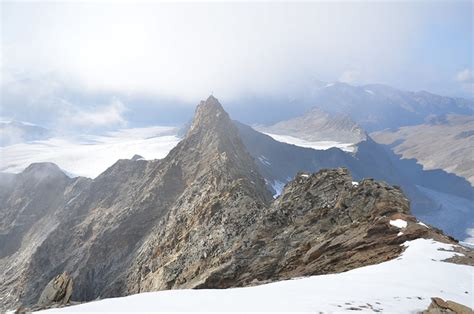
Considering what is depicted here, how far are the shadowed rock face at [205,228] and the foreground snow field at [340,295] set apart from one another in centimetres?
492

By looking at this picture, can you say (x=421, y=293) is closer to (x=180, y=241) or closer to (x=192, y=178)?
(x=180, y=241)

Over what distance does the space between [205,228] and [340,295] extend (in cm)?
3864

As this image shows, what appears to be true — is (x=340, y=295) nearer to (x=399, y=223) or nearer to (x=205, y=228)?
(x=399, y=223)

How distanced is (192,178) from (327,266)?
60.9 meters

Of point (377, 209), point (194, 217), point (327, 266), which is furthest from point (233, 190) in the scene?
point (327, 266)

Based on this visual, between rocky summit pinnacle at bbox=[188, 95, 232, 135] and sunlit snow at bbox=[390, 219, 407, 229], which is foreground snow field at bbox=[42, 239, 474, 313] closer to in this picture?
sunlit snow at bbox=[390, 219, 407, 229]

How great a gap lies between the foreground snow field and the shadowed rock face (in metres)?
4.92

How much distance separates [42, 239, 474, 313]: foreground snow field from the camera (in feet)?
61.8

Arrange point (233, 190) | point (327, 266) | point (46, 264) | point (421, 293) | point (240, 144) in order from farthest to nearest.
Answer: point (240, 144) → point (46, 264) → point (233, 190) → point (327, 266) → point (421, 293)

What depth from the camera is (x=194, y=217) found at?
6475 centimetres

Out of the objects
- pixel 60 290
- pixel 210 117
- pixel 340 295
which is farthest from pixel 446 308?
pixel 210 117

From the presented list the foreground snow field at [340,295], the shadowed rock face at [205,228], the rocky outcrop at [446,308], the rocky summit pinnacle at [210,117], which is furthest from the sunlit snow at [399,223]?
the rocky summit pinnacle at [210,117]

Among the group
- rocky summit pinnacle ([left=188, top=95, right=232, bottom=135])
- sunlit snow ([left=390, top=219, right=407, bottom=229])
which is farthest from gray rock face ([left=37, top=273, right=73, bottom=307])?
rocky summit pinnacle ([left=188, top=95, right=232, bottom=135])

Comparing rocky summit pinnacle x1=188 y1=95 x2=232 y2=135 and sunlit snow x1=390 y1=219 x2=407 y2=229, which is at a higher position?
rocky summit pinnacle x1=188 y1=95 x2=232 y2=135
